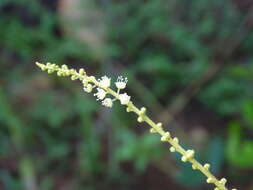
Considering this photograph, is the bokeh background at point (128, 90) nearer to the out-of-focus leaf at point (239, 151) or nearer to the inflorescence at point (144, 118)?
the out-of-focus leaf at point (239, 151)

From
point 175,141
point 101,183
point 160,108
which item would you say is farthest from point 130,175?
point 175,141

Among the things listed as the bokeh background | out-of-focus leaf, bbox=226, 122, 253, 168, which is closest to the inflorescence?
out-of-focus leaf, bbox=226, 122, 253, 168

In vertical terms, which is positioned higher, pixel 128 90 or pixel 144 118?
pixel 128 90

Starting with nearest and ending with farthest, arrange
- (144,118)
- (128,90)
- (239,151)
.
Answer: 1. (144,118)
2. (239,151)
3. (128,90)

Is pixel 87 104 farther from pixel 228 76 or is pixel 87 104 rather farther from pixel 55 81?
pixel 228 76

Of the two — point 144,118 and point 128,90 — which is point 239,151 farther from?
point 144,118

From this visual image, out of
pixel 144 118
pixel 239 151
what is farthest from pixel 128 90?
pixel 144 118

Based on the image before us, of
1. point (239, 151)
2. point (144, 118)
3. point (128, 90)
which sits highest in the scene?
point (128, 90)

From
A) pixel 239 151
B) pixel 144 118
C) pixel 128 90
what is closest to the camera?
pixel 144 118

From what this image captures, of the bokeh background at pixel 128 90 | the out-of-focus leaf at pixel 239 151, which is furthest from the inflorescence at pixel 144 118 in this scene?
the bokeh background at pixel 128 90
